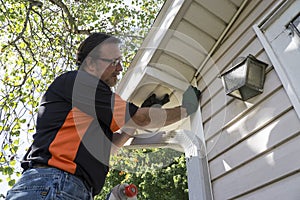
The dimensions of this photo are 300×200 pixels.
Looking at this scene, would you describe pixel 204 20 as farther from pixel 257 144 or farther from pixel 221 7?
pixel 257 144

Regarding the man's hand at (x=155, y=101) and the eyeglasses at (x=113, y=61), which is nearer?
the eyeglasses at (x=113, y=61)

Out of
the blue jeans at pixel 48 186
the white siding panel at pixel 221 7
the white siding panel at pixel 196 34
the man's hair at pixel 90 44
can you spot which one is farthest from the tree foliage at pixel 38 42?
the blue jeans at pixel 48 186

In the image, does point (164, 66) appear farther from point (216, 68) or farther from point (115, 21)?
point (115, 21)

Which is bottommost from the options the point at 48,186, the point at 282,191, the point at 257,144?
the point at 48,186

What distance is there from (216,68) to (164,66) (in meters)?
0.40

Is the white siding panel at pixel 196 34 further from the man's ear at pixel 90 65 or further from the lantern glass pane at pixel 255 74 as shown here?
the man's ear at pixel 90 65

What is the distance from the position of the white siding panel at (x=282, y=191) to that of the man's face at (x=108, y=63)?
1022 mm

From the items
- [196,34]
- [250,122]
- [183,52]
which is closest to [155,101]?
[183,52]

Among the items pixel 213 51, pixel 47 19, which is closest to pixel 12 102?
pixel 47 19

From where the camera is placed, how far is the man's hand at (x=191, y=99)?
86.8 inches

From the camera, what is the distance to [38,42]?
21.9 feet

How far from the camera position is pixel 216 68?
2.18 metres

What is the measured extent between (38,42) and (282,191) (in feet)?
21.1

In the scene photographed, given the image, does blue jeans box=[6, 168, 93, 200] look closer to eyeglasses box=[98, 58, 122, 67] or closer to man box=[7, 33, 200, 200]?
man box=[7, 33, 200, 200]
